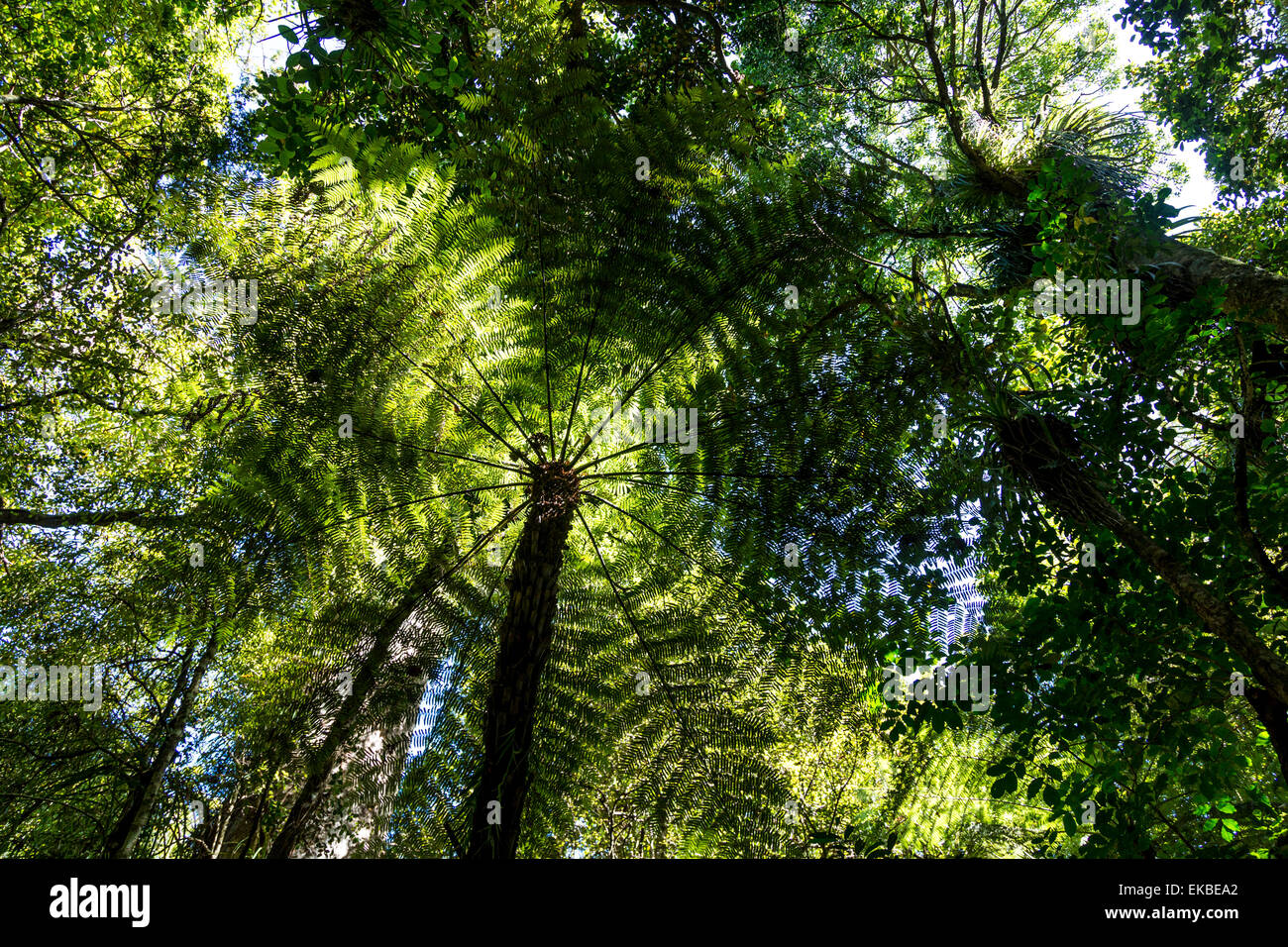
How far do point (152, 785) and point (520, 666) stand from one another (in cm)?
425

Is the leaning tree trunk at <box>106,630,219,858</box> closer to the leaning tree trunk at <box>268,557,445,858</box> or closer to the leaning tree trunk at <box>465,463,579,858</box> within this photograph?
the leaning tree trunk at <box>268,557,445,858</box>

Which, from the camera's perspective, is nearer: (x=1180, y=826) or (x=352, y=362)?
(x=352, y=362)

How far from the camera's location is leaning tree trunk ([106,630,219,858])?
480cm

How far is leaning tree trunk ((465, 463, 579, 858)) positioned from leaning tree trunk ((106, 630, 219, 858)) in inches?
121

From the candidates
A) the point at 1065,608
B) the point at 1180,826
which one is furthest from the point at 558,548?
the point at 1180,826

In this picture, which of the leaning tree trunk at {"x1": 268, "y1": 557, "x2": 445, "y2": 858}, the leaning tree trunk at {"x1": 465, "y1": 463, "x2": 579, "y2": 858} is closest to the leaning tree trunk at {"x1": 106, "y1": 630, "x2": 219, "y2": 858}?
the leaning tree trunk at {"x1": 268, "y1": 557, "x2": 445, "y2": 858}

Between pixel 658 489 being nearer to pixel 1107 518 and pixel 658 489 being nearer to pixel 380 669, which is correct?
pixel 380 669

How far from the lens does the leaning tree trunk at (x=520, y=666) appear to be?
2.49 meters

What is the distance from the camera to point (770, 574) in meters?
3.23

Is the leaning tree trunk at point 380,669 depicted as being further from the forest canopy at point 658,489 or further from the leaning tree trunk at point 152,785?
the leaning tree trunk at point 152,785

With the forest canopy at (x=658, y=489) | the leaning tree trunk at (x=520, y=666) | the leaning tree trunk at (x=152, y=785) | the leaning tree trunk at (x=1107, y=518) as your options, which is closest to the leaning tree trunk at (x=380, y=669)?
the forest canopy at (x=658, y=489)

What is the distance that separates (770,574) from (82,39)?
29.8 feet

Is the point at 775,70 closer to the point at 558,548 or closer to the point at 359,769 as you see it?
the point at 558,548

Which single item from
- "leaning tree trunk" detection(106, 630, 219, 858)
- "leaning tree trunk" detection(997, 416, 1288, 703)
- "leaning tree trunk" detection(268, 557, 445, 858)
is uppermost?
"leaning tree trunk" detection(997, 416, 1288, 703)
